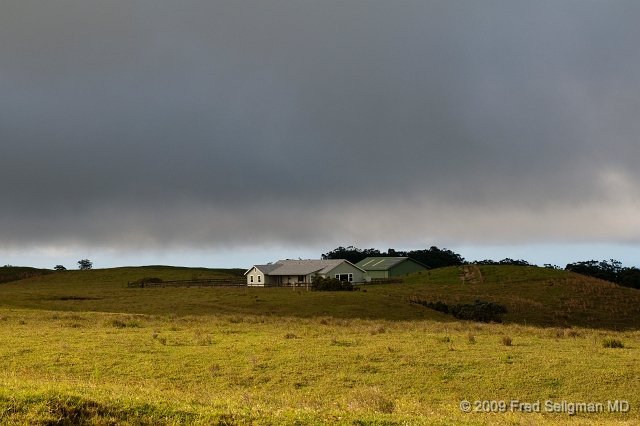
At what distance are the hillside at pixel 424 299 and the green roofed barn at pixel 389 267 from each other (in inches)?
907

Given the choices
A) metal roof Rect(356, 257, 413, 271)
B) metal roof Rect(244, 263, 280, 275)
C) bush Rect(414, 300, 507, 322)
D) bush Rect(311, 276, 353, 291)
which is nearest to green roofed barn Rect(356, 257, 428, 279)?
metal roof Rect(356, 257, 413, 271)

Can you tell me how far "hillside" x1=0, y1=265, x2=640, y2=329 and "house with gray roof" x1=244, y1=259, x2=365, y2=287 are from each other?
17.0 metres

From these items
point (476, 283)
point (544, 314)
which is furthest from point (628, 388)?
point (476, 283)

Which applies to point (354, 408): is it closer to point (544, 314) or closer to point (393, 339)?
point (393, 339)

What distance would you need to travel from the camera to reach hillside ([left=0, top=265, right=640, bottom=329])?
50.8 metres

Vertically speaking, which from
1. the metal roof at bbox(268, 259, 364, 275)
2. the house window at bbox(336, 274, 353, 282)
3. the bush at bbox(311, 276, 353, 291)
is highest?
the metal roof at bbox(268, 259, 364, 275)

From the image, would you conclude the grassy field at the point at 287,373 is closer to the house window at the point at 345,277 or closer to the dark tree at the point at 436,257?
the house window at the point at 345,277

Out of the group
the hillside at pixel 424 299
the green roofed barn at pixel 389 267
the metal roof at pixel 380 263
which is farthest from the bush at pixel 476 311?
the metal roof at pixel 380 263

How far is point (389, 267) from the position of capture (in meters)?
118

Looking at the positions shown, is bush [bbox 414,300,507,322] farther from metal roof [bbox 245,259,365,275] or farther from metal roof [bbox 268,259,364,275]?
metal roof [bbox 245,259,365,275]

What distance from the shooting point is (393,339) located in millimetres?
25719

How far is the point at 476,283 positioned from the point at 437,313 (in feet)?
126

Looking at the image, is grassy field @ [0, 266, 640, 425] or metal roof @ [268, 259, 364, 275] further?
metal roof @ [268, 259, 364, 275]

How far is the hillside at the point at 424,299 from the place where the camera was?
50844 mm
